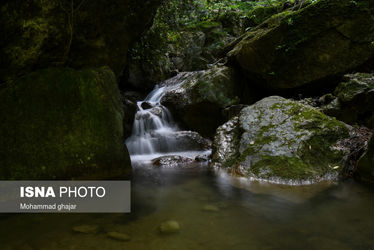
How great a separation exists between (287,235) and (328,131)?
326cm

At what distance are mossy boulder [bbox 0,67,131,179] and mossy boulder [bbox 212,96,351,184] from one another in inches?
92.5

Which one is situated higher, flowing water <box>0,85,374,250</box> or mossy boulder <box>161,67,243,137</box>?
mossy boulder <box>161,67,243,137</box>

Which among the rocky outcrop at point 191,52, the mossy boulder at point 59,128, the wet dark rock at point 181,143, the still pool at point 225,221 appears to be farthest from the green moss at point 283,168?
the rocky outcrop at point 191,52

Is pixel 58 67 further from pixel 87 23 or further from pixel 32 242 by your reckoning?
pixel 32 242

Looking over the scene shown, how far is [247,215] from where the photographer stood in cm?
289

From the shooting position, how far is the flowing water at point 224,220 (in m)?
2.22

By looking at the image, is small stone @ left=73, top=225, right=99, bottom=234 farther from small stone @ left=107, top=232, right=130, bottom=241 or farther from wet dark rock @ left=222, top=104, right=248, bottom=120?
wet dark rock @ left=222, top=104, right=248, bottom=120

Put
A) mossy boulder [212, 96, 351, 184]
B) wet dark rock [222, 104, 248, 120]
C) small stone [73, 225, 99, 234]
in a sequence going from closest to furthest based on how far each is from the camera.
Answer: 1. small stone [73, 225, 99, 234]
2. mossy boulder [212, 96, 351, 184]
3. wet dark rock [222, 104, 248, 120]

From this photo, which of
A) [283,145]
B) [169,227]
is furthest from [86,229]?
[283,145]

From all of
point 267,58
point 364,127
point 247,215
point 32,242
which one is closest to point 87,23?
point 32,242

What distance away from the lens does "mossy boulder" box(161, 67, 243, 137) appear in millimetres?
8930

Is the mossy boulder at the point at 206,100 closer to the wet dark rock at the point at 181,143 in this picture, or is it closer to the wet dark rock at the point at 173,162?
the wet dark rock at the point at 181,143

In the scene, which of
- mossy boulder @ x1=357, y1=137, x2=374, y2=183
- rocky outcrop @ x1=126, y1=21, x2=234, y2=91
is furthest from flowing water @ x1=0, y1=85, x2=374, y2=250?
rocky outcrop @ x1=126, y1=21, x2=234, y2=91

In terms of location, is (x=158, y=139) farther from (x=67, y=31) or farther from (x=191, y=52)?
(x=191, y=52)
